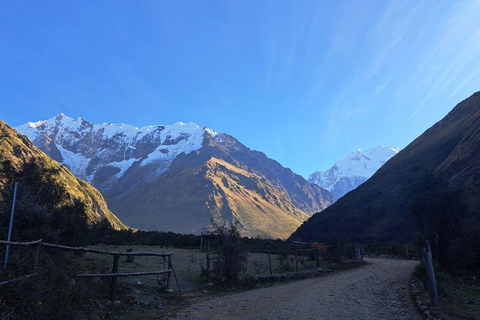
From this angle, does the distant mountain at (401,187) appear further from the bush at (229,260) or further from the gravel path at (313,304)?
the bush at (229,260)

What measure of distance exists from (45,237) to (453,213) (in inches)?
1013

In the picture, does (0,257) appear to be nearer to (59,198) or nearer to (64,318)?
(64,318)

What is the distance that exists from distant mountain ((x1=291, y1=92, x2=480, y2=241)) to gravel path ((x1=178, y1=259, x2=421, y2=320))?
35.0 metres

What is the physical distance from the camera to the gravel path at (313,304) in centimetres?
862

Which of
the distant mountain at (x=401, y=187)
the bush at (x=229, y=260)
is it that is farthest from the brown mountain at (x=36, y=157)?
the bush at (x=229, y=260)

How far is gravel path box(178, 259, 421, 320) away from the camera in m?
8.62

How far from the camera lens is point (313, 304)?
10.1 m

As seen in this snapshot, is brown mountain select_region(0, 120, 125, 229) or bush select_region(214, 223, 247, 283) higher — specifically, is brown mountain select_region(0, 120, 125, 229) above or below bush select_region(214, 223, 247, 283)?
above

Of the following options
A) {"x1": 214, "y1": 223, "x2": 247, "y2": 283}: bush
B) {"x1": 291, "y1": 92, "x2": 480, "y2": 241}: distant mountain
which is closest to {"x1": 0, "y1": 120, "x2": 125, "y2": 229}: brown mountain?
{"x1": 291, "y1": 92, "x2": 480, "y2": 241}: distant mountain

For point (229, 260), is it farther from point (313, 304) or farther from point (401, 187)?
point (401, 187)

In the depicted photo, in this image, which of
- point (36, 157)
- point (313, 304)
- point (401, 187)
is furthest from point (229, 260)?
point (36, 157)

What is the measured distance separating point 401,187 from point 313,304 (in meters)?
76.3

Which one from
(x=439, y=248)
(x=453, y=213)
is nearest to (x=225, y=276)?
(x=439, y=248)

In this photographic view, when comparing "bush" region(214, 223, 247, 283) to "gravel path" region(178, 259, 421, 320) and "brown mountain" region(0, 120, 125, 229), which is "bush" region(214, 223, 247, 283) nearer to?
"gravel path" region(178, 259, 421, 320)
